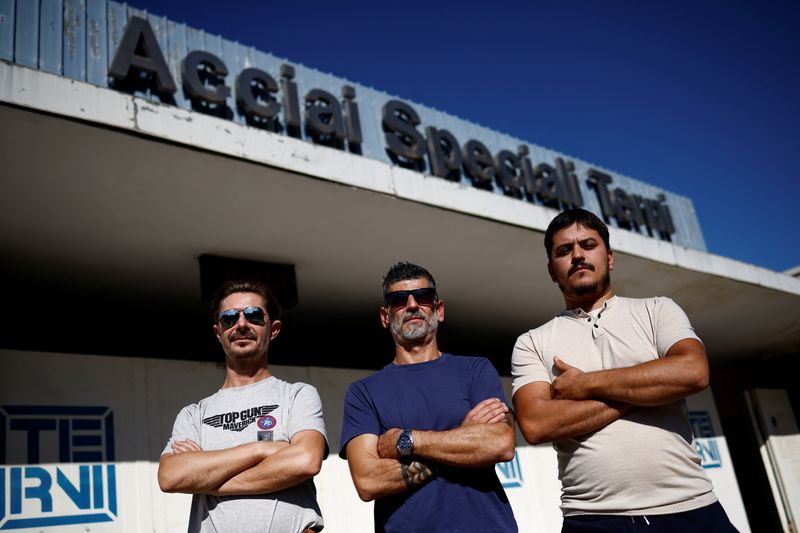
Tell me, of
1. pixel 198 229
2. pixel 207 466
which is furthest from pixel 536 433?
pixel 198 229

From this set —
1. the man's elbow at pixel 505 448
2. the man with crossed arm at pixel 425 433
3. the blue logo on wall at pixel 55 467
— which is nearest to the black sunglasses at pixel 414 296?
the man with crossed arm at pixel 425 433

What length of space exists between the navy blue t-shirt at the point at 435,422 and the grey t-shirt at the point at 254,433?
245mm

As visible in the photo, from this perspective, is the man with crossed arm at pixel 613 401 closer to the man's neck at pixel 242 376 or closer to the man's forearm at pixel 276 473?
the man's forearm at pixel 276 473

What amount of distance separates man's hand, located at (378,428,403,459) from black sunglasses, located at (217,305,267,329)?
869 millimetres

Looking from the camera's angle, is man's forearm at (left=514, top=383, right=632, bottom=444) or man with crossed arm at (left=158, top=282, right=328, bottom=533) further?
man with crossed arm at (left=158, top=282, right=328, bottom=533)

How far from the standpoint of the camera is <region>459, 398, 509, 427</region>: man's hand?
243 centimetres

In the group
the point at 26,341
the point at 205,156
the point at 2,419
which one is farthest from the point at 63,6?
the point at 26,341

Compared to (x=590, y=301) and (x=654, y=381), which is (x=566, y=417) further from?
(x=590, y=301)

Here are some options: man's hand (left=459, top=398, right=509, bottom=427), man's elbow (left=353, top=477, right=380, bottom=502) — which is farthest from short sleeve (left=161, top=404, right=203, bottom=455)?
man's hand (left=459, top=398, right=509, bottom=427)

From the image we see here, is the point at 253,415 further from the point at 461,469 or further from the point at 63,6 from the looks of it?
the point at 63,6

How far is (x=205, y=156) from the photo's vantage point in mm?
4141

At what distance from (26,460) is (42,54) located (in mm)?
2812

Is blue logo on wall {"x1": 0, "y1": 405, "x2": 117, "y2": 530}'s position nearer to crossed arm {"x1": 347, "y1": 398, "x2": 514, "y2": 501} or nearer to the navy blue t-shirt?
the navy blue t-shirt

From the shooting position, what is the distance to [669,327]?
2.41 m
